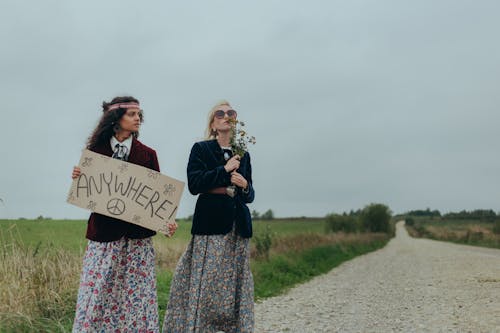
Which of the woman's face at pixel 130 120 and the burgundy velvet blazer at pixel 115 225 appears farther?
the woman's face at pixel 130 120

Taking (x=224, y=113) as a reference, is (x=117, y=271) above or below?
below

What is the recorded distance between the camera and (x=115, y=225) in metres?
4.27

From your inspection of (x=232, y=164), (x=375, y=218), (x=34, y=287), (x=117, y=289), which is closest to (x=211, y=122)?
(x=232, y=164)

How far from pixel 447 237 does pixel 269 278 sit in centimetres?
3661

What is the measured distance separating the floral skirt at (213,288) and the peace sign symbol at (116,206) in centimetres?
85

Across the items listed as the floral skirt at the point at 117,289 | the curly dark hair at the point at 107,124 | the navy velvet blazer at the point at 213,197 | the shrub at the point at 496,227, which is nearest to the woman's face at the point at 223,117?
the navy velvet blazer at the point at 213,197

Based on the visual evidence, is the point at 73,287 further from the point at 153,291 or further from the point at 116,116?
the point at 116,116

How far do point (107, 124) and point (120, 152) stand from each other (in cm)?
28

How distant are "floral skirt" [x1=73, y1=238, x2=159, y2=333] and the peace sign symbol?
0.24 m

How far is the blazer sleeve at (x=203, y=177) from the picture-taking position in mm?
4680

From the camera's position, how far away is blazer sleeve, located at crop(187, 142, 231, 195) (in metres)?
4.68

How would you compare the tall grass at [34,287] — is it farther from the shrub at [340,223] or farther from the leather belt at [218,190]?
the shrub at [340,223]

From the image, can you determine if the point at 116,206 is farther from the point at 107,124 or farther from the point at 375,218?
the point at 375,218

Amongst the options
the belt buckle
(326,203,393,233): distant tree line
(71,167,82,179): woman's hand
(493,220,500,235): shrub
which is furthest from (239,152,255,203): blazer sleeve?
(326,203,393,233): distant tree line
